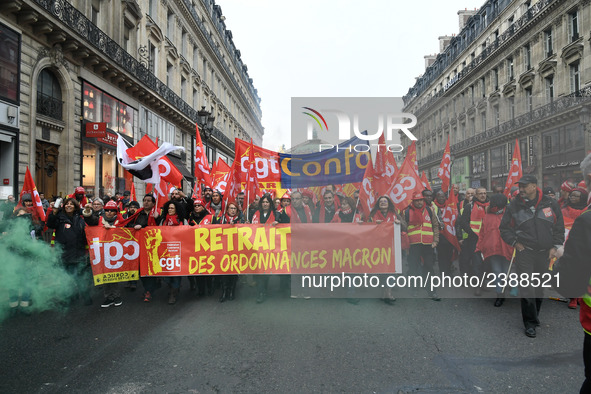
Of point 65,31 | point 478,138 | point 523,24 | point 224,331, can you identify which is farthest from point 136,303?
point 478,138

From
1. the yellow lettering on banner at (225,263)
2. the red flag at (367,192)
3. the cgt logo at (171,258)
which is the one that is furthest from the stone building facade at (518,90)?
the cgt logo at (171,258)

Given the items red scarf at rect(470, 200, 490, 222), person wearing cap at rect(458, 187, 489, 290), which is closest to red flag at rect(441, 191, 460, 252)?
person wearing cap at rect(458, 187, 489, 290)

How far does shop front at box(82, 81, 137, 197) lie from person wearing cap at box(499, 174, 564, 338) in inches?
564

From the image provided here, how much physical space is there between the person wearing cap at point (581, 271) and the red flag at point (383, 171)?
4.74m

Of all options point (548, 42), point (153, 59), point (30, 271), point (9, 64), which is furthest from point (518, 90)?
point (30, 271)

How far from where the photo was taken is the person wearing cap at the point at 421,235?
6020mm

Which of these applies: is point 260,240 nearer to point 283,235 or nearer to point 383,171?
point 283,235

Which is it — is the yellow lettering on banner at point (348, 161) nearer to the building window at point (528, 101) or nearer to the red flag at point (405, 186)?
the red flag at point (405, 186)

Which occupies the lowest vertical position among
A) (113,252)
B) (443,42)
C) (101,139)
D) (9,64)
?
(113,252)

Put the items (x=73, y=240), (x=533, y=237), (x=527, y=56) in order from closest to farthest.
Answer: (x=533, y=237)
(x=73, y=240)
(x=527, y=56)

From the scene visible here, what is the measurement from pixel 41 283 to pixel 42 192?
10331 mm

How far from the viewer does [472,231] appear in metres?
6.49

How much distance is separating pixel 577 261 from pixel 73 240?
6.00 m

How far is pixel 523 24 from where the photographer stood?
1145 inches
